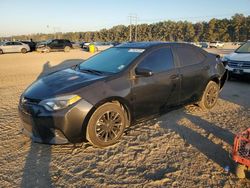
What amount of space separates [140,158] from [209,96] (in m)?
2.98

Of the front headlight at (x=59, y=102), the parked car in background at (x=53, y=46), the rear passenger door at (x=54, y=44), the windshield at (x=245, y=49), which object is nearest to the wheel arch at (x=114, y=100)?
the front headlight at (x=59, y=102)

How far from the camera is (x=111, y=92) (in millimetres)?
4117

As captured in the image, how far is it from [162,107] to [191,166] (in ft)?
5.11

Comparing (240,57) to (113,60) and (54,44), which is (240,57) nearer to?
(113,60)

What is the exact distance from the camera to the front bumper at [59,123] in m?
3.77

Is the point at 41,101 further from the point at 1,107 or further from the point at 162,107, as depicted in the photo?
the point at 1,107

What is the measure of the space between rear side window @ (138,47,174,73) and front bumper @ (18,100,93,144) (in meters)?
1.41

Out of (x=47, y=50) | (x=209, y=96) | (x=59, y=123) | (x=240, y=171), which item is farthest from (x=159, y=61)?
(x=47, y=50)

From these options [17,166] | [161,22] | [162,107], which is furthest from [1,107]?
[161,22]

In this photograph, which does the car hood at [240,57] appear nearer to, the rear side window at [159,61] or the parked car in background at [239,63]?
the parked car in background at [239,63]

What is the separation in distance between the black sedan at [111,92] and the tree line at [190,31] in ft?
312

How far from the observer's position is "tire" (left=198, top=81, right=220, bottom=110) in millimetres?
6023

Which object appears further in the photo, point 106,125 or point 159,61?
point 159,61

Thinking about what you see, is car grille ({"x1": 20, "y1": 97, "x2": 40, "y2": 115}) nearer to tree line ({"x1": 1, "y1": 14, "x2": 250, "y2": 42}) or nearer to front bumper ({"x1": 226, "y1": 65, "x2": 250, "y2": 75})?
front bumper ({"x1": 226, "y1": 65, "x2": 250, "y2": 75})
